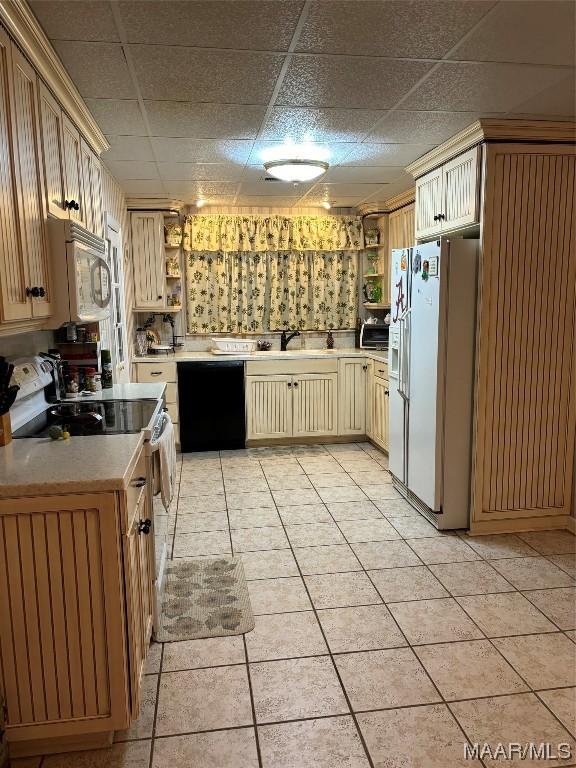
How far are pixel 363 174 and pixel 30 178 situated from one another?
274 cm

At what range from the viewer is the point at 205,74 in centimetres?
231

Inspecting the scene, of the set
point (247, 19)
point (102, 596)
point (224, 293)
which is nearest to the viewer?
point (102, 596)

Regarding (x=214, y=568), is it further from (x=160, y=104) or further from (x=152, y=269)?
(x=152, y=269)

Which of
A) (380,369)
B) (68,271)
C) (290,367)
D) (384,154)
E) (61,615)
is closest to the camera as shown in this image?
(61,615)

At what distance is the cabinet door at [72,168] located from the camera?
253cm

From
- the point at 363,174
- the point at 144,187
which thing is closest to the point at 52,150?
the point at 144,187

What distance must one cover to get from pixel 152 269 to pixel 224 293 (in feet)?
2.59

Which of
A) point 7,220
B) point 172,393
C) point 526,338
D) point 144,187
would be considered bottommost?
point 172,393

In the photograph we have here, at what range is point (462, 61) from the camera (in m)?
2.23

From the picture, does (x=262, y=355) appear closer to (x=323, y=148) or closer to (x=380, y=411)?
(x=380, y=411)

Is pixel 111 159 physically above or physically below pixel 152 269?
above

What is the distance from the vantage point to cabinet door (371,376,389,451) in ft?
16.1

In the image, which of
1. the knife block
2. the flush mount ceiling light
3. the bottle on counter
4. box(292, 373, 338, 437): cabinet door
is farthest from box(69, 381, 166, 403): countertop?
box(292, 373, 338, 437): cabinet door

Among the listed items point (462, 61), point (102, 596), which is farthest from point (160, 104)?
point (102, 596)
